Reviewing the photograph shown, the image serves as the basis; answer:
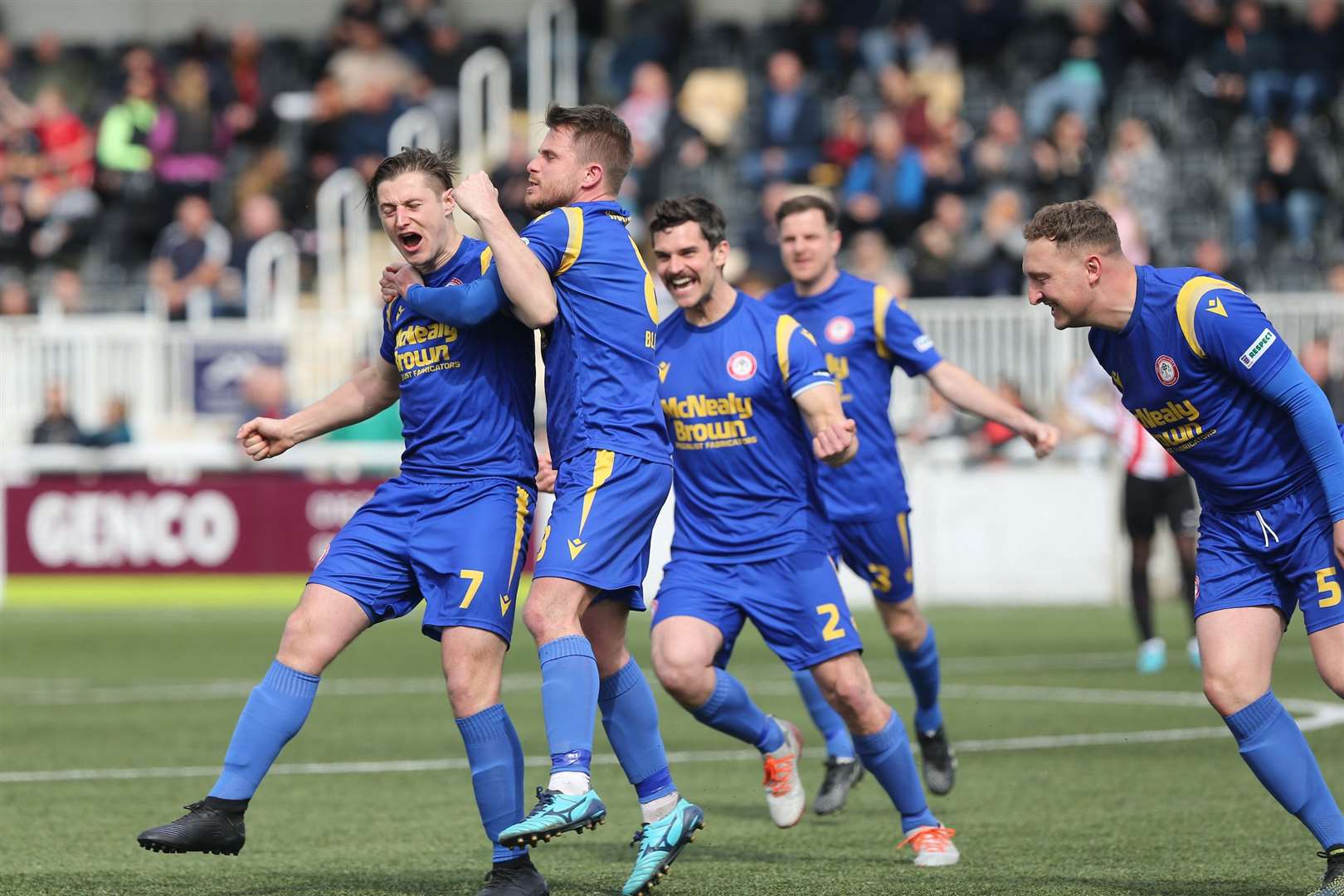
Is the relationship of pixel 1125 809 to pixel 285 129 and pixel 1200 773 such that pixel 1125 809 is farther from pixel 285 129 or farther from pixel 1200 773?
pixel 285 129

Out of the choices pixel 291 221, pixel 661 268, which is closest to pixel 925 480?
pixel 291 221

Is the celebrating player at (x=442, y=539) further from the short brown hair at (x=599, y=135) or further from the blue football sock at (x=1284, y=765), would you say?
the blue football sock at (x=1284, y=765)

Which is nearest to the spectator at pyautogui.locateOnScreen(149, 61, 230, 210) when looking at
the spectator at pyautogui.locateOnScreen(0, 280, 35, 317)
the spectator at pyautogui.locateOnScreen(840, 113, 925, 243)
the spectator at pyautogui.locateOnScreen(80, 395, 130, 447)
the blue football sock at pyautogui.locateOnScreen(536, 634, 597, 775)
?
the spectator at pyautogui.locateOnScreen(0, 280, 35, 317)

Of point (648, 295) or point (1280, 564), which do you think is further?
point (648, 295)

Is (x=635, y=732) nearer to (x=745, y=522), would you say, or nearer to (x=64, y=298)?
(x=745, y=522)

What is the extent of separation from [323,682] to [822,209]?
19.3 feet

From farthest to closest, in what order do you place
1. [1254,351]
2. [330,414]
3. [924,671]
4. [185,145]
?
1. [185,145]
2. [924,671]
3. [330,414]
4. [1254,351]

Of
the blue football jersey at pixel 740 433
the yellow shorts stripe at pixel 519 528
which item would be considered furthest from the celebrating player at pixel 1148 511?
the yellow shorts stripe at pixel 519 528

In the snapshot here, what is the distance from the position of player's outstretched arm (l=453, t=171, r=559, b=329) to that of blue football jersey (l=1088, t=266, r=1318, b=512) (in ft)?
5.58

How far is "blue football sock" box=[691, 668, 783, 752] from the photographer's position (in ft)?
25.4

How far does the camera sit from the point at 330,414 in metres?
6.97

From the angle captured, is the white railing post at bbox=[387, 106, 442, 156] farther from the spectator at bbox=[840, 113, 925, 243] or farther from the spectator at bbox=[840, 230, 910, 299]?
the spectator at bbox=[840, 230, 910, 299]

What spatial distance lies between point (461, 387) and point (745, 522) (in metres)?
1.63

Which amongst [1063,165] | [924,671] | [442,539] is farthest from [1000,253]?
[442,539]
